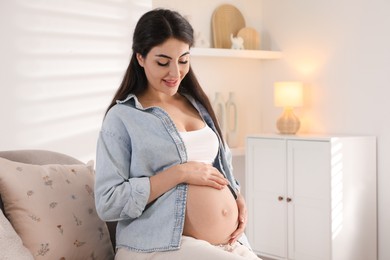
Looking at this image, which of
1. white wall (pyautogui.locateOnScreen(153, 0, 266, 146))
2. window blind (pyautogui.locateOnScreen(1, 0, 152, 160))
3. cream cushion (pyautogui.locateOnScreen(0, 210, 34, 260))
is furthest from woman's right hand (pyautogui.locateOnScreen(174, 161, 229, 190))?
white wall (pyautogui.locateOnScreen(153, 0, 266, 146))

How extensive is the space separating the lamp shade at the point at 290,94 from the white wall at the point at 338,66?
0.69 ft

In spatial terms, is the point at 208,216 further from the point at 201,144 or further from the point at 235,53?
the point at 235,53

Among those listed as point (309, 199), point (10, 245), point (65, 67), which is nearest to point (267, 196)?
point (309, 199)

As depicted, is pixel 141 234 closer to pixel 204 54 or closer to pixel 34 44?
pixel 34 44

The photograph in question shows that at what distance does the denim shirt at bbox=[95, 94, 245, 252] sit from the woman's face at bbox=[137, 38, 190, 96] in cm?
9

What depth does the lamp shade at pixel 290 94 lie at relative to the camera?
14.9 ft

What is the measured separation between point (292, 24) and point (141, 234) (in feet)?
10.8

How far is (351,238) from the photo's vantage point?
414cm

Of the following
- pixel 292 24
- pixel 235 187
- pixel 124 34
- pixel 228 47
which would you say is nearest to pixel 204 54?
pixel 228 47

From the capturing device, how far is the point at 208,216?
6.61ft

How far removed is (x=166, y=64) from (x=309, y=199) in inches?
94.3

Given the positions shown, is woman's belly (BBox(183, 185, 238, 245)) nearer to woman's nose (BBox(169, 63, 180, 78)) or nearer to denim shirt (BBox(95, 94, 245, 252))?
denim shirt (BBox(95, 94, 245, 252))

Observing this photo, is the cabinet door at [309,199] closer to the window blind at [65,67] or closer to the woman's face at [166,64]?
the window blind at [65,67]

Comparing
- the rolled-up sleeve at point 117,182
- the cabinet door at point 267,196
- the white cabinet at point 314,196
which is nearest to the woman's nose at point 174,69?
the rolled-up sleeve at point 117,182
